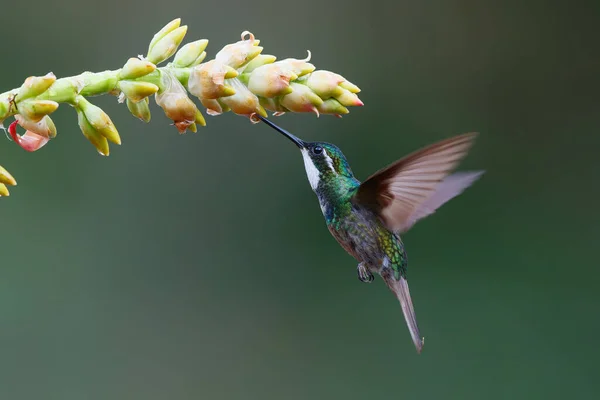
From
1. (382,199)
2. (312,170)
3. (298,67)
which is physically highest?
(298,67)

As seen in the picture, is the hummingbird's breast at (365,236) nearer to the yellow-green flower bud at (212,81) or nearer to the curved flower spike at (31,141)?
the yellow-green flower bud at (212,81)

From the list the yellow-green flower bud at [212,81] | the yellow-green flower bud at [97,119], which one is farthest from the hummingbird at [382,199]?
the yellow-green flower bud at [97,119]

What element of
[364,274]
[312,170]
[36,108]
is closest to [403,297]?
[364,274]

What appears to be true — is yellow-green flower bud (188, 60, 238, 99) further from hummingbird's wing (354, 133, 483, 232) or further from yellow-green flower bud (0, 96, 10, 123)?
hummingbird's wing (354, 133, 483, 232)

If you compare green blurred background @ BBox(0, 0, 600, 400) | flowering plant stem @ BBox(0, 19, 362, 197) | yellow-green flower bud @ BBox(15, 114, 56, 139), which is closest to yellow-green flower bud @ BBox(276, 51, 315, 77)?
flowering plant stem @ BBox(0, 19, 362, 197)

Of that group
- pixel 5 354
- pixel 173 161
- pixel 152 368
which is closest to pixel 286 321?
pixel 152 368

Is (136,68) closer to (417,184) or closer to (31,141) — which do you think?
(31,141)
